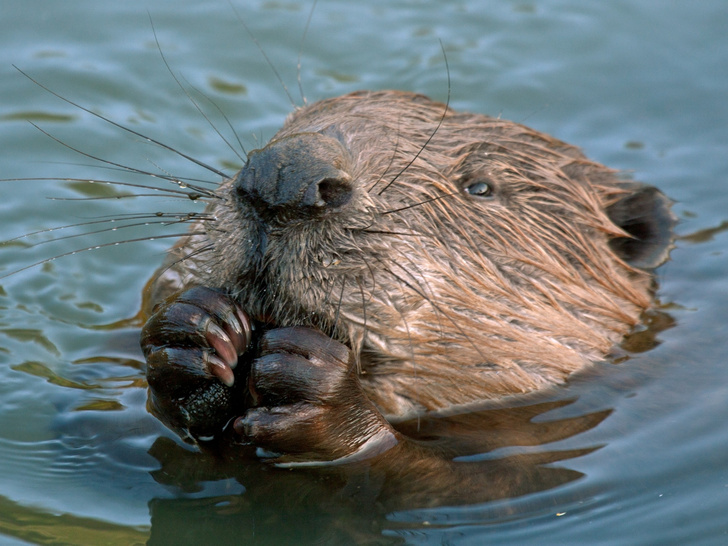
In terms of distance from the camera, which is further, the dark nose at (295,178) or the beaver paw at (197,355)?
the beaver paw at (197,355)

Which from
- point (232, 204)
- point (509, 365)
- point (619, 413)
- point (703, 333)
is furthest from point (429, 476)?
point (703, 333)

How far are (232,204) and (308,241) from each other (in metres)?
0.28

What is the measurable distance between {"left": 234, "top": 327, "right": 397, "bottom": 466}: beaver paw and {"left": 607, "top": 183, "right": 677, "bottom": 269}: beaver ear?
4.99ft

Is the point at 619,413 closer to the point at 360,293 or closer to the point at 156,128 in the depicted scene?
the point at 360,293

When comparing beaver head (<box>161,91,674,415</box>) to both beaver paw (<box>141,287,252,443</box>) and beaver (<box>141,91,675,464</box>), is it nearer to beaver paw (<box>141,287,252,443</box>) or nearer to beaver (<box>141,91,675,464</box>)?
beaver (<box>141,91,675,464</box>)

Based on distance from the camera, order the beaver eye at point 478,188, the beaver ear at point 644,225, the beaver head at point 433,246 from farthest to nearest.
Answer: the beaver ear at point 644,225
the beaver eye at point 478,188
the beaver head at point 433,246

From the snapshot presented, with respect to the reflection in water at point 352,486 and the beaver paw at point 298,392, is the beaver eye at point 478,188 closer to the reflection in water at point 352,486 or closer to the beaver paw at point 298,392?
the reflection in water at point 352,486

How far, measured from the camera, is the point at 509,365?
125 inches

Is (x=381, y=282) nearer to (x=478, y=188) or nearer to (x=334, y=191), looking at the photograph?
(x=334, y=191)

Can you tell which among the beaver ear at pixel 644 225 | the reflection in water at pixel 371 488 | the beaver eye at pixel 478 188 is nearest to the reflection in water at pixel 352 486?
the reflection in water at pixel 371 488

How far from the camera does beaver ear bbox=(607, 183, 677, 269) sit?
381 cm

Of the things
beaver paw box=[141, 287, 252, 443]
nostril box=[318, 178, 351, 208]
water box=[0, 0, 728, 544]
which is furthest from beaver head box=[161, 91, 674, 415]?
water box=[0, 0, 728, 544]

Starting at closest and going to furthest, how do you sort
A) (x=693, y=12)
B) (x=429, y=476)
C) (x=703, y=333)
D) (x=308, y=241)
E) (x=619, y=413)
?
(x=308, y=241), (x=429, y=476), (x=619, y=413), (x=703, y=333), (x=693, y=12)

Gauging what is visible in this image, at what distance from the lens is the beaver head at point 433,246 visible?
2752 millimetres
